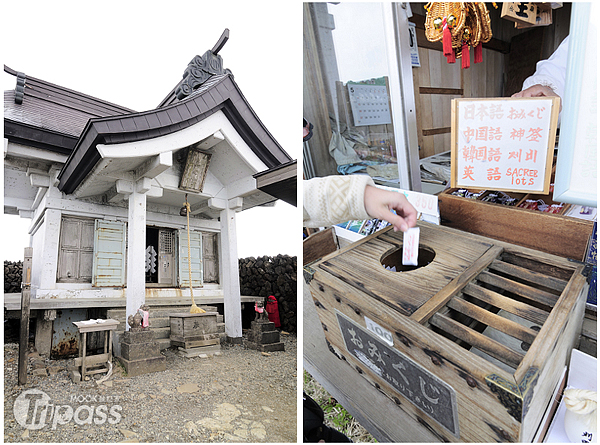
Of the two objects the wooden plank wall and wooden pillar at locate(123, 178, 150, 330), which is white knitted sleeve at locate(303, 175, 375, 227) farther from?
wooden pillar at locate(123, 178, 150, 330)

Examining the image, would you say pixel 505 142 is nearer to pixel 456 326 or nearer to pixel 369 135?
pixel 456 326

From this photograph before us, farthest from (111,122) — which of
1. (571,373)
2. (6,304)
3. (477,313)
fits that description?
(571,373)

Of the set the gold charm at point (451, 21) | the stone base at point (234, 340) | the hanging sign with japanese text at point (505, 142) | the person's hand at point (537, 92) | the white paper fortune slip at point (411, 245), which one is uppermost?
the gold charm at point (451, 21)

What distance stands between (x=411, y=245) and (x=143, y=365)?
2.86 meters

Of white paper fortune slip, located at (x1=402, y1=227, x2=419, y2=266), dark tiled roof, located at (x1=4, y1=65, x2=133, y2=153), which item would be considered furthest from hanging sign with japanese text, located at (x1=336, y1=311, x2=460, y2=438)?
dark tiled roof, located at (x1=4, y1=65, x2=133, y2=153)

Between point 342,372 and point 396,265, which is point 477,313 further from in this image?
point 342,372

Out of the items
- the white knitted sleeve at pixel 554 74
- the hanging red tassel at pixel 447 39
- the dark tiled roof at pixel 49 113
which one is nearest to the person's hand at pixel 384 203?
the white knitted sleeve at pixel 554 74

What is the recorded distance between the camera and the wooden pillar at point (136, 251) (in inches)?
149

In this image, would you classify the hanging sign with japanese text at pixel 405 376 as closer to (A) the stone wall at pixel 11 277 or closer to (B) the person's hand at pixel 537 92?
(B) the person's hand at pixel 537 92

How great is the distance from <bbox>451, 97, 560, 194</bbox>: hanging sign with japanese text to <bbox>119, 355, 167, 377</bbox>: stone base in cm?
300

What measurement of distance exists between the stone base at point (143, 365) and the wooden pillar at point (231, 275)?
4.24 feet

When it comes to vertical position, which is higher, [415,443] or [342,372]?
[342,372]

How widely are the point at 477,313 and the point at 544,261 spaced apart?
1.44ft

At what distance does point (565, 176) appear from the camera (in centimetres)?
125
